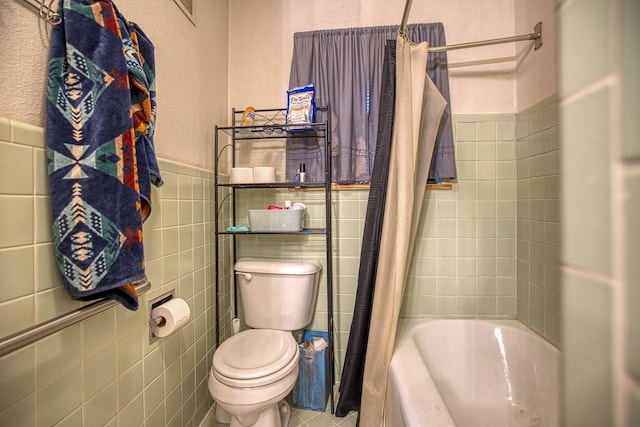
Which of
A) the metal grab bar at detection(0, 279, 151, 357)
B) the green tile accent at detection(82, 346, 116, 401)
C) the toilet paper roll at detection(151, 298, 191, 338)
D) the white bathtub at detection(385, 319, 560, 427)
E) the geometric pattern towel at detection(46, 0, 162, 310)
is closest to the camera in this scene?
the metal grab bar at detection(0, 279, 151, 357)

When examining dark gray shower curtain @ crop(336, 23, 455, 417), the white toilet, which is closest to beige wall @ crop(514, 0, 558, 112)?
dark gray shower curtain @ crop(336, 23, 455, 417)

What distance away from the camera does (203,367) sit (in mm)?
1275

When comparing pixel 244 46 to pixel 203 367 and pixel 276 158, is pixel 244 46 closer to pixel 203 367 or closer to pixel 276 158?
pixel 276 158

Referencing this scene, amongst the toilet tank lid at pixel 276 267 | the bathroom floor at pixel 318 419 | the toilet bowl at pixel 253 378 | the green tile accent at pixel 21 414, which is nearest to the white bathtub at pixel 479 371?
the bathroom floor at pixel 318 419

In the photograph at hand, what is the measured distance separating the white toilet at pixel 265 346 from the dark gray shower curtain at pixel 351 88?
56cm

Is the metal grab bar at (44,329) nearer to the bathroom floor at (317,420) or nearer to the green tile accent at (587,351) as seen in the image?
the green tile accent at (587,351)

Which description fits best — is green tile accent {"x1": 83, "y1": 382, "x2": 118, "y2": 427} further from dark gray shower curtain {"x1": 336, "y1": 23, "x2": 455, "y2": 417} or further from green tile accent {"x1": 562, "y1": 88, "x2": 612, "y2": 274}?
green tile accent {"x1": 562, "y1": 88, "x2": 612, "y2": 274}

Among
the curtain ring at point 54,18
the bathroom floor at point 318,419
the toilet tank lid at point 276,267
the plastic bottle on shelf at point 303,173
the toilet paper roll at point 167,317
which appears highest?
the curtain ring at point 54,18

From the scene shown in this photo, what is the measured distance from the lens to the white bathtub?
1.03m

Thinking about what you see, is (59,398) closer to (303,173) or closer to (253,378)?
(253,378)

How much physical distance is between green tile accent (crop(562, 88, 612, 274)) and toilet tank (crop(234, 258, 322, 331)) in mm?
1163

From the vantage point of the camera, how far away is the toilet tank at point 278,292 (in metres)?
1.31

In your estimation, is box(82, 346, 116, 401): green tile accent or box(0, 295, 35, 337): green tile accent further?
box(82, 346, 116, 401): green tile accent

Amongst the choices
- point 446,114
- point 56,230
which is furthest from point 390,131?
point 56,230
